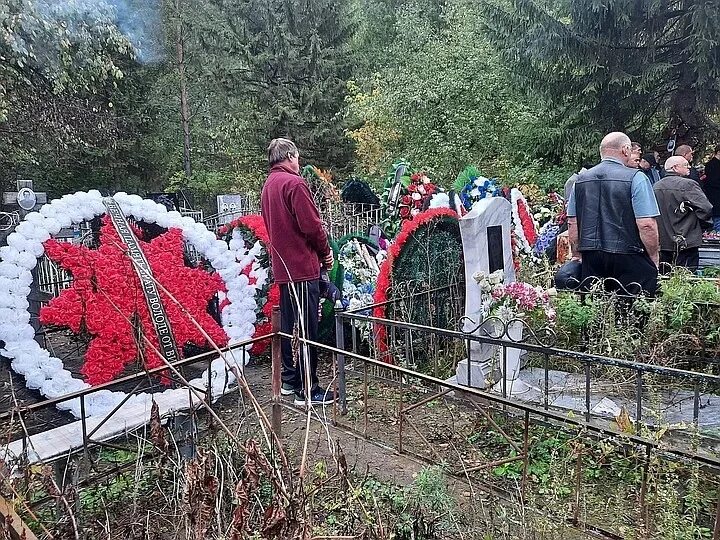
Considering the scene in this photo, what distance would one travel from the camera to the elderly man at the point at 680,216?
611 cm

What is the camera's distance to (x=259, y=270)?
228 inches

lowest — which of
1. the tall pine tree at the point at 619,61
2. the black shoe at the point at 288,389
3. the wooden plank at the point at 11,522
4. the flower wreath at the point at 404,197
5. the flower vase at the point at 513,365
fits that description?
the black shoe at the point at 288,389

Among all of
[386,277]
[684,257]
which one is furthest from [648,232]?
[684,257]

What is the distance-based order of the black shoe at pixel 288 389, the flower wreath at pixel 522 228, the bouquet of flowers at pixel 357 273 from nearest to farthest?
the black shoe at pixel 288 389 < the bouquet of flowers at pixel 357 273 < the flower wreath at pixel 522 228

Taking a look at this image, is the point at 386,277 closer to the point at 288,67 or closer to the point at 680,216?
the point at 680,216

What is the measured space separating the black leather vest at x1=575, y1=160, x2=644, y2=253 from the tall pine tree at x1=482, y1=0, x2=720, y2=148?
1017cm

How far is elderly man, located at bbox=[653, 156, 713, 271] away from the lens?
6.11 m

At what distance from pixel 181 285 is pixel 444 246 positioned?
2431 millimetres

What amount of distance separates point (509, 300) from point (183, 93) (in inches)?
819

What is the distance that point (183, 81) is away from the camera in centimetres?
2239

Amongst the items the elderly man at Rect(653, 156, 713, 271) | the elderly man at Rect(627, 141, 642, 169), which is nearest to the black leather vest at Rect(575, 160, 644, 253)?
the elderly man at Rect(627, 141, 642, 169)

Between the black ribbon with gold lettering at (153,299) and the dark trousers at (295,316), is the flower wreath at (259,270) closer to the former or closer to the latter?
the dark trousers at (295,316)

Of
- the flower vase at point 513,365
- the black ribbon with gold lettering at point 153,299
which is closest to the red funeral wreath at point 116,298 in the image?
the black ribbon with gold lettering at point 153,299

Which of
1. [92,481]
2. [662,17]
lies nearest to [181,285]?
[92,481]
